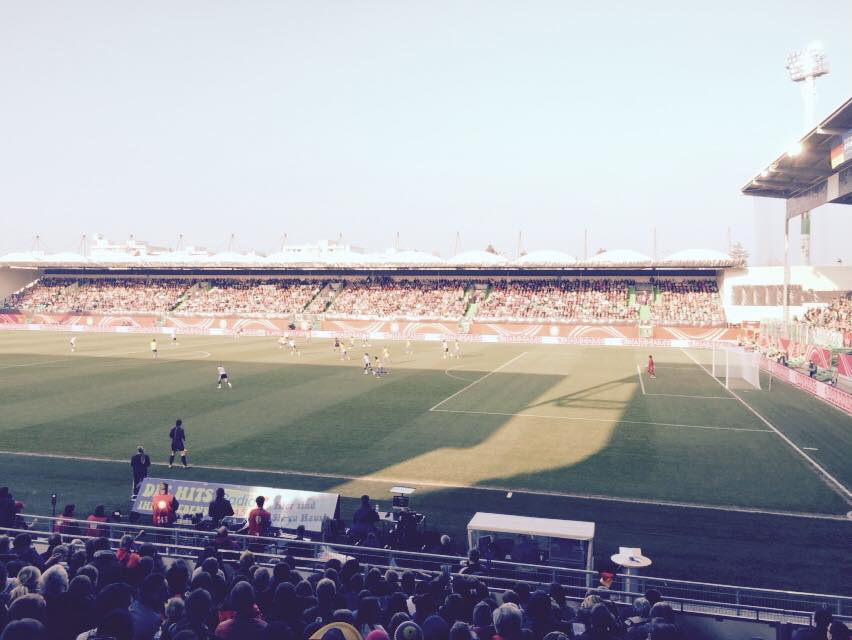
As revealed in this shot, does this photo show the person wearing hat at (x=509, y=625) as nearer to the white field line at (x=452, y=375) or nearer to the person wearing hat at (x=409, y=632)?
the person wearing hat at (x=409, y=632)

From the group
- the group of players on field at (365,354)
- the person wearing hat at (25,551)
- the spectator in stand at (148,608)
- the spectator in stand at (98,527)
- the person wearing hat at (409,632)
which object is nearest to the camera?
the person wearing hat at (409,632)

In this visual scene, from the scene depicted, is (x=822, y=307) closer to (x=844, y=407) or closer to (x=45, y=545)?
(x=844, y=407)

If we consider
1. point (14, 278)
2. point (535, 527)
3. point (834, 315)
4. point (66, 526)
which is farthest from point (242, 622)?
point (14, 278)

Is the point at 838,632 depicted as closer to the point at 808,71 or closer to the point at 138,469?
the point at 138,469

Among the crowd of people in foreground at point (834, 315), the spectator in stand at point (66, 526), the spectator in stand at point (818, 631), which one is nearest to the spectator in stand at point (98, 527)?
the spectator in stand at point (66, 526)

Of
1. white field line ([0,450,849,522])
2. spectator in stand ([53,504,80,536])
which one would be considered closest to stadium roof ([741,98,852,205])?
white field line ([0,450,849,522])

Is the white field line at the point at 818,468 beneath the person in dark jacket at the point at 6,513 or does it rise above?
beneath

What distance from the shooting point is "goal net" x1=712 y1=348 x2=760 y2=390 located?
40188 millimetres

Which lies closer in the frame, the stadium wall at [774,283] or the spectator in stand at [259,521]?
the spectator in stand at [259,521]

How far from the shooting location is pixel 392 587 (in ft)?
26.2

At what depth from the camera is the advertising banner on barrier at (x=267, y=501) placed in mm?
14336

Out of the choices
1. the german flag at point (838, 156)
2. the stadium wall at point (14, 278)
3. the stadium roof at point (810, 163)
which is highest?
the stadium roof at point (810, 163)

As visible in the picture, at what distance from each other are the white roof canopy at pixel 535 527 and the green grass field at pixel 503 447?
215 cm

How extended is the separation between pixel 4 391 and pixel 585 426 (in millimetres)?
29720
